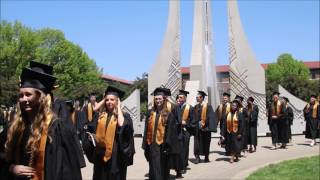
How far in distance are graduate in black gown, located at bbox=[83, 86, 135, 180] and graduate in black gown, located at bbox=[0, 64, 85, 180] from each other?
2257 mm

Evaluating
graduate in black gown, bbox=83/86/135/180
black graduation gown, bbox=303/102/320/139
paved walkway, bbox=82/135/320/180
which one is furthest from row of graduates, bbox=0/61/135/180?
black graduation gown, bbox=303/102/320/139

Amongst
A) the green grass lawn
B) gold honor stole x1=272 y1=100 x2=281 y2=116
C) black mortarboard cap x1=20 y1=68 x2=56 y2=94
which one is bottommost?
the green grass lawn

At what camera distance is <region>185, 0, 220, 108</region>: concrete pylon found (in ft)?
74.4

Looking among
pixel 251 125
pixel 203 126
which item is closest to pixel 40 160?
pixel 203 126

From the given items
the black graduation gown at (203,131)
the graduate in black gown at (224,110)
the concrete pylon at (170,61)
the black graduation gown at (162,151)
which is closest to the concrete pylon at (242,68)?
the concrete pylon at (170,61)

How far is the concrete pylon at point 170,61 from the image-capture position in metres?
23.0

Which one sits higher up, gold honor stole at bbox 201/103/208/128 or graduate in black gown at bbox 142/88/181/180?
gold honor stole at bbox 201/103/208/128

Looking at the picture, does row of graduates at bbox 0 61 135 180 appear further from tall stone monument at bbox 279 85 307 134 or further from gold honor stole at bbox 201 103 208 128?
tall stone monument at bbox 279 85 307 134

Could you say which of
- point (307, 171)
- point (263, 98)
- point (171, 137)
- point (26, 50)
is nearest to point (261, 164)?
point (307, 171)

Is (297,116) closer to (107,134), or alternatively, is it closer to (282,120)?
(282,120)

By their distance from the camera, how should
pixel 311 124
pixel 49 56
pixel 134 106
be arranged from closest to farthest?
1. pixel 311 124
2. pixel 134 106
3. pixel 49 56

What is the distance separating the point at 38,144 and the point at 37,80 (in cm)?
56

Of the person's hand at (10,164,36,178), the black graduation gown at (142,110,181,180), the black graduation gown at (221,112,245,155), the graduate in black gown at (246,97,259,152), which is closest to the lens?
the person's hand at (10,164,36,178)

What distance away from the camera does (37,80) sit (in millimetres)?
3688
